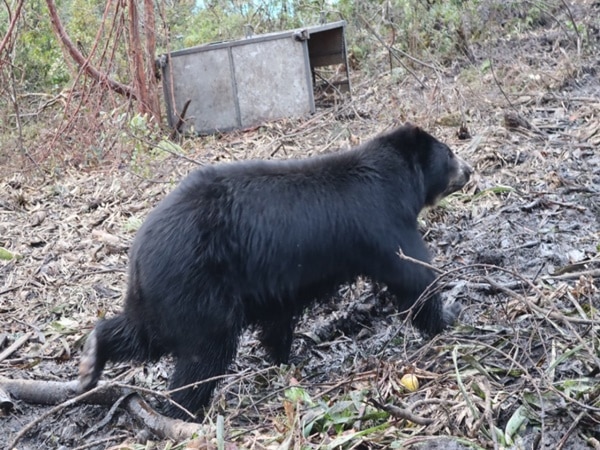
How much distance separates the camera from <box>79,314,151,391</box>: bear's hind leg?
3898 millimetres

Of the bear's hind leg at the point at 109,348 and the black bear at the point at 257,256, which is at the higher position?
the black bear at the point at 257,256

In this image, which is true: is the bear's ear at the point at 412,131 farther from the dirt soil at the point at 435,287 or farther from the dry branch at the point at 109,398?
the dry branch at the point at 109,398

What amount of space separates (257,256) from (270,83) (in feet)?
20.4

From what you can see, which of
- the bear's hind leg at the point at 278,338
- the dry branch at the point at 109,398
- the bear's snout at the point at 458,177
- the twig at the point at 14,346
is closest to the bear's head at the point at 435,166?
the bear's snout at the point at 458,177

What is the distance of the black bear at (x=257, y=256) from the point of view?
3625mm

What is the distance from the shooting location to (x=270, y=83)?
31.8 feet

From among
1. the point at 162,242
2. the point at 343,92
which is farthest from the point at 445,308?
the point at 343,92

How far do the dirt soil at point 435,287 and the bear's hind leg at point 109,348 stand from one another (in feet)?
0.63

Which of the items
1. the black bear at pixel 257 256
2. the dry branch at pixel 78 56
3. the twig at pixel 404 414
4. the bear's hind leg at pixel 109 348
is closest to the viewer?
the twig at pixel 404 414

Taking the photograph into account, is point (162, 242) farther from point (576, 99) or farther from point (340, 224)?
point (576, 99)

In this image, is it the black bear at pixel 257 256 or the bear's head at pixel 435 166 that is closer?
the black bear at pixel 257 256

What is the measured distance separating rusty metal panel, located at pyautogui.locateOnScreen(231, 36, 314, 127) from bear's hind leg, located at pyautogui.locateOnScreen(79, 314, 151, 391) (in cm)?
598

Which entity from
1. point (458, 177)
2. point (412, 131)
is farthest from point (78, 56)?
point (412, 131)

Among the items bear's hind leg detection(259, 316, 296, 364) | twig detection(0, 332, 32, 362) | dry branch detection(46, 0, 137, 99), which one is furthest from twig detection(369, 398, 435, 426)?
dry branch detection(46, 0, 137, 99)
